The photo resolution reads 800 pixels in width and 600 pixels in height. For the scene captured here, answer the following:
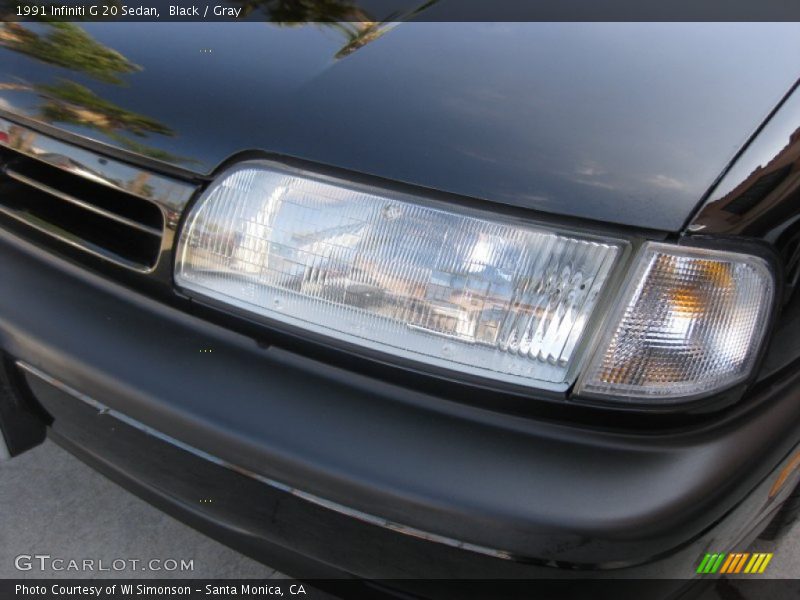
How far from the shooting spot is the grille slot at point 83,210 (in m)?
1.35

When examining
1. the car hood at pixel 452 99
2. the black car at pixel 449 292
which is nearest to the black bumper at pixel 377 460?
the black car at pixel 449 292

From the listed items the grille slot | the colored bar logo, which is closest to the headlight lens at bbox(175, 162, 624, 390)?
the grille slot

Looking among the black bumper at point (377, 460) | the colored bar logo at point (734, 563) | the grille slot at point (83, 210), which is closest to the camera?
the black bumper at point (377, 460)

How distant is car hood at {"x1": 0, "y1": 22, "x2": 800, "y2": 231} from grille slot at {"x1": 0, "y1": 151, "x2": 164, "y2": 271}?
5.0 inches

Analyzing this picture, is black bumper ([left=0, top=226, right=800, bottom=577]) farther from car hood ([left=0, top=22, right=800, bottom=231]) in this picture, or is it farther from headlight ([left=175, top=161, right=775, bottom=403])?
car hood ([left=0, top=22, right=800, bottom=231])

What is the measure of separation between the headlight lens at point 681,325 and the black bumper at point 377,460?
0.24 feet

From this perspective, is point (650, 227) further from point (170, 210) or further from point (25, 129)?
point (25, 129)

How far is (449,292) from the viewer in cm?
112

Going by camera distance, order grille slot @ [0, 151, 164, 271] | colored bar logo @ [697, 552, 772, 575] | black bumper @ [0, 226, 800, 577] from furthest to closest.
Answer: grille slot @ [0, 151, 164, 271] < colored bar logo @ [697, 552, 772, 575] < black bumper @ [0, 226, 800, 577]

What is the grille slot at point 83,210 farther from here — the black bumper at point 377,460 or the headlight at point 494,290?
the headlight at point 494,290

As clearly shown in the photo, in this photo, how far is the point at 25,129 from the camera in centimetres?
142

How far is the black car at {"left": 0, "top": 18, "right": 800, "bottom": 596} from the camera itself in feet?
3.48

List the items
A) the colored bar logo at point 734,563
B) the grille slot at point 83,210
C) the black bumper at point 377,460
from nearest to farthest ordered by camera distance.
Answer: the black bumper at point 377,460
the colored bar logo at point 734,563
the grille slot at point 83,210

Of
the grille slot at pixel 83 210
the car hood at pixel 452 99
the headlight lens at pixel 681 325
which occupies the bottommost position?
the grille slot at pixel 83 210
